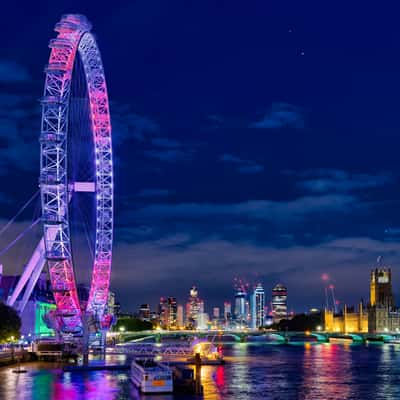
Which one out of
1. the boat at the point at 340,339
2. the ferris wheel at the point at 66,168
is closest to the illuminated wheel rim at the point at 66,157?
the ferris wheel at the point at 66,168

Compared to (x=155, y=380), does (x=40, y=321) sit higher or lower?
higher

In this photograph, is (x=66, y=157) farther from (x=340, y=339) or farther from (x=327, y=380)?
(x=340, y=339)

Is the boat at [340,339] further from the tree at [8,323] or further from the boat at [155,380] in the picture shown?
the boat at [155,380]

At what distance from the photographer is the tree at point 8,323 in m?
73.0

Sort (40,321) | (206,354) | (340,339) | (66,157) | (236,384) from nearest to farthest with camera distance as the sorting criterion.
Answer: (236,384) → (66,157) → (206,354) → (40,321) → (340,339)

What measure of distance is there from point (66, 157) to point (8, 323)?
60.4ft

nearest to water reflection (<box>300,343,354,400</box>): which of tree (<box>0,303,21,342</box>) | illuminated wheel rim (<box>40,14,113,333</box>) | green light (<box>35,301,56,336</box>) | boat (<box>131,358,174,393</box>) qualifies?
boat (<box>131,358,174,393</box>)

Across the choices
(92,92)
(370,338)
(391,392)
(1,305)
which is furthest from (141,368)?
(370,338)

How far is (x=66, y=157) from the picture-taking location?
6512cm

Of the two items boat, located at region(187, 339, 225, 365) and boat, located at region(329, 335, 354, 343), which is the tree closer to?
boat, located at region(187, 339, 225, 365)

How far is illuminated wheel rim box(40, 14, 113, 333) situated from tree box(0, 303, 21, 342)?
5571 millimetres

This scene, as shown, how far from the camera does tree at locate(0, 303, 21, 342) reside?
7303cm

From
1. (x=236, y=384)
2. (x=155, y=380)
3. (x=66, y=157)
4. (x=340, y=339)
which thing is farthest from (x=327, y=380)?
(x=340, y=339)

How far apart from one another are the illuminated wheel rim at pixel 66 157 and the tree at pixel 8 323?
219 inches
